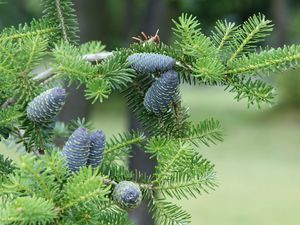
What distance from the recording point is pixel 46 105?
496 millimetres

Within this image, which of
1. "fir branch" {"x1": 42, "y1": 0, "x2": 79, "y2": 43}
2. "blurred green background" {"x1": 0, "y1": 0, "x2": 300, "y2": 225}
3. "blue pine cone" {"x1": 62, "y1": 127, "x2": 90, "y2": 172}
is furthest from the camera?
"blurred green background" {"x1": 0, "y1": 0, "x2": 300, "y2": 225}

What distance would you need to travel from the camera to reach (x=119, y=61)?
0.52 m

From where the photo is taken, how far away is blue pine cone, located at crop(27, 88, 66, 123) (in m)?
0.49

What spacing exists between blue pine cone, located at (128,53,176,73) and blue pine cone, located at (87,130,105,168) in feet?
0.21

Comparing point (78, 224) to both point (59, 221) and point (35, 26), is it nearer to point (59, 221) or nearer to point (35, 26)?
point (59, 221)

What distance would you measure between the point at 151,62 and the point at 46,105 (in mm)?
93

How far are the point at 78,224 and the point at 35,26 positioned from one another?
21 centimetres

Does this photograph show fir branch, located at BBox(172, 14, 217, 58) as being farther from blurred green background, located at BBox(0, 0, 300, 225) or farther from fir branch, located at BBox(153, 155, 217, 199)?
blurred green background, located at BBox(0, 0, 300, 225)

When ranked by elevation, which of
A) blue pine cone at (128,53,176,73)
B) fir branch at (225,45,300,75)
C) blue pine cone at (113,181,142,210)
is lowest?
blue pine cone at (113,181,142,210)

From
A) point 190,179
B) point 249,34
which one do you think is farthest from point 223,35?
point 190,179

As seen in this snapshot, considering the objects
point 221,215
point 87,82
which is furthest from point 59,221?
point 221,215

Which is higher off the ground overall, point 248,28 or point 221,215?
point 221,215

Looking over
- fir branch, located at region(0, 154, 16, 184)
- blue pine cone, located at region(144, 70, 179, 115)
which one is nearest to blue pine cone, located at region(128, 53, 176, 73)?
blue pine cone, located at region(144, 70, 179, 115)

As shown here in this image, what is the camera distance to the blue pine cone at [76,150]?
49 cm
